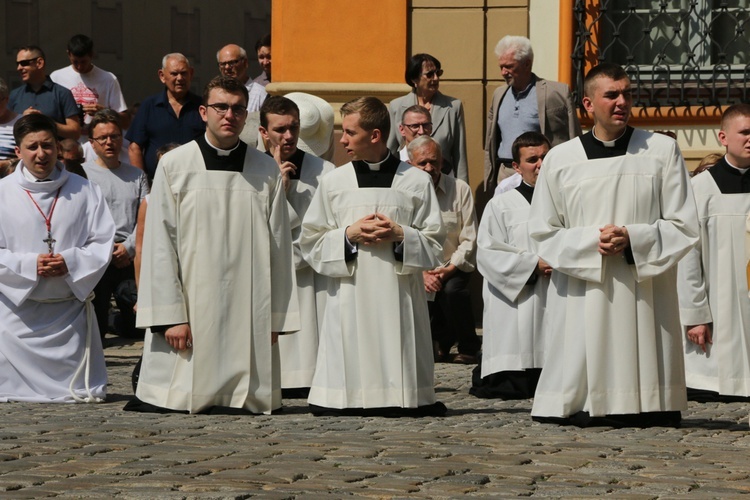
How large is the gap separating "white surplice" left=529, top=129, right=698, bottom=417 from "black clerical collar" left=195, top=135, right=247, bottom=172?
1699 mm

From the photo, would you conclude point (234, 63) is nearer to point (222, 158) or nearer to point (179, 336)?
point (222, 158)

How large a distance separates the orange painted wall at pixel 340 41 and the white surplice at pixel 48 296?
15.0ft

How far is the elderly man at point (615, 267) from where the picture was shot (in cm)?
894

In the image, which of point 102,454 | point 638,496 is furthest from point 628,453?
point 102,454

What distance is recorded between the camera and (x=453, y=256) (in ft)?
42.1

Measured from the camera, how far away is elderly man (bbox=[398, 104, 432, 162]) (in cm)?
1257

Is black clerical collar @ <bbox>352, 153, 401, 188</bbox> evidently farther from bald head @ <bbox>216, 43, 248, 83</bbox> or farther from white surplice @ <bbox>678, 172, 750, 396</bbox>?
bald head @ <bbox>216, 43, 248, 83</bbox>

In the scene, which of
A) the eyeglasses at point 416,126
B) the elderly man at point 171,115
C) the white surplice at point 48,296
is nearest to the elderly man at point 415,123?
the eyeglasses at point 416,126

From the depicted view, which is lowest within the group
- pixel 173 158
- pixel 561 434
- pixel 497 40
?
pixel 561 434

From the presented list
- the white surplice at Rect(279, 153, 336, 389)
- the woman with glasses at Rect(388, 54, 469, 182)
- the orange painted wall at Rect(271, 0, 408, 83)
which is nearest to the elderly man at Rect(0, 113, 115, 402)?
the white surplice at Rect(279, 153, 336, 389)

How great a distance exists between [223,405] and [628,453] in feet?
8.57

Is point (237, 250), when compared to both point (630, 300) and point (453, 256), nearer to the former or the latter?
point (630, 300)

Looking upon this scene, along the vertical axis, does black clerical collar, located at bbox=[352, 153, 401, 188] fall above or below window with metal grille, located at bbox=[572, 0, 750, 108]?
below

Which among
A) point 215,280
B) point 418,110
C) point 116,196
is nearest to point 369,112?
point 215,280
